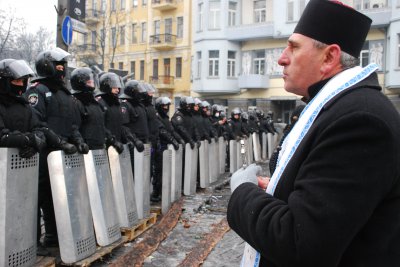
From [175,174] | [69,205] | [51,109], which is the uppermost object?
[51,109]

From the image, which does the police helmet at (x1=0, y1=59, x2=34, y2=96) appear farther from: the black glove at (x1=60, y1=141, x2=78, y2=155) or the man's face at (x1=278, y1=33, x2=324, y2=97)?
the man's face at (x1=278, y1=33, x2=324, y2=97)

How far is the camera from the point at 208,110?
13.9m

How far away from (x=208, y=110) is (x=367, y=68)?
12.3 m

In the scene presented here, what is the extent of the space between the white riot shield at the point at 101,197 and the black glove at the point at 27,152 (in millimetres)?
1050

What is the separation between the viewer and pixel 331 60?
5.39 feet

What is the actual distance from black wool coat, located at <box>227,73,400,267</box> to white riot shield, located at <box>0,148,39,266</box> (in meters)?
2.99

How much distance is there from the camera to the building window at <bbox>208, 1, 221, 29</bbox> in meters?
34.7

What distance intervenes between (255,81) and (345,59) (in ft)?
102

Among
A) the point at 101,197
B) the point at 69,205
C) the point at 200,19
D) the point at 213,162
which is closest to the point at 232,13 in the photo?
the point at 200,19

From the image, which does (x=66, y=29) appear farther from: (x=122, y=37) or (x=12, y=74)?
(x=122, y=37)

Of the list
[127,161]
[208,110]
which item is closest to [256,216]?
[127,161]

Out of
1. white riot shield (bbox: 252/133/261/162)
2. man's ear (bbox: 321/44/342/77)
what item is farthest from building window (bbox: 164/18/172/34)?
man's ear (bbox: 321/44/342/77)

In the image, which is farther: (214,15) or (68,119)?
(214,15)

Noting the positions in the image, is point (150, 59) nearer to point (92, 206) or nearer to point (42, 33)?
point (42, 33)
